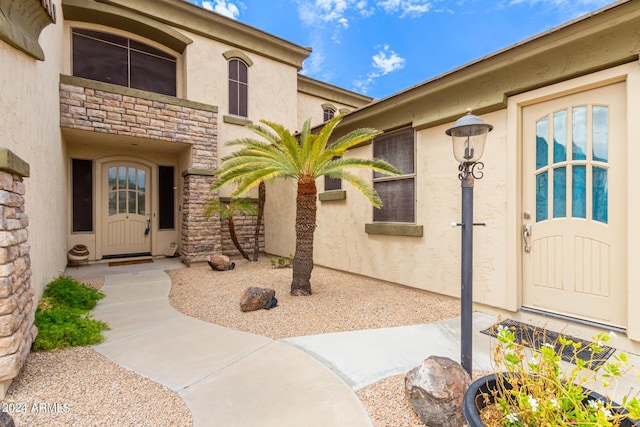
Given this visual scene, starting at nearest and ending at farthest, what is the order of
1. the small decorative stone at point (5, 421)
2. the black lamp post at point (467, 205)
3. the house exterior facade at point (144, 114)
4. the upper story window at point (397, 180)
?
1. the small decorative stone at point (5, 421)
2. the black lamp post at point (467, 205)
3. the upper story window at point (397, 180)
4. the house exterior facade at point (144, 114)

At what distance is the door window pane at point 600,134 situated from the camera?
3.41 meters

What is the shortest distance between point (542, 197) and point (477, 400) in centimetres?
314

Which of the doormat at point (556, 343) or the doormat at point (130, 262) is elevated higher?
the doormat at point (130, 262)

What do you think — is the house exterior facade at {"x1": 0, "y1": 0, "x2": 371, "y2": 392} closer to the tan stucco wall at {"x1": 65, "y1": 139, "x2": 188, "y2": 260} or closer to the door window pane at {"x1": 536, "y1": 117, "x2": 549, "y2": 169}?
the tan stucco wall at {"x1": 65, "y1": 139, "x2": 188, "y2": 260}

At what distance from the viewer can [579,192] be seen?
3588 mm

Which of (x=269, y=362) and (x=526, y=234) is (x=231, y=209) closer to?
(x=269, y=362)

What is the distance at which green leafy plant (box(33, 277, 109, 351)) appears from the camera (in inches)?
130

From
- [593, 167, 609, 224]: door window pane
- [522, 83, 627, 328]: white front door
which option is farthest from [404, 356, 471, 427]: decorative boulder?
[593, 167, 609, 224]: door window pane

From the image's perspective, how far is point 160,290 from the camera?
5.70 m

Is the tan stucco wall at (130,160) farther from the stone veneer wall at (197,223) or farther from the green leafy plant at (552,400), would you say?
the green leafy plant at (552,400)

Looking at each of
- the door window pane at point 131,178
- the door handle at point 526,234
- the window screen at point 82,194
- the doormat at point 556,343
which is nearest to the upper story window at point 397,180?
the door handle at point 526,234

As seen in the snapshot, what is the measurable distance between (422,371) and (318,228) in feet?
18.3

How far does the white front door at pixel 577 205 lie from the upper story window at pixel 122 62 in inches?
353

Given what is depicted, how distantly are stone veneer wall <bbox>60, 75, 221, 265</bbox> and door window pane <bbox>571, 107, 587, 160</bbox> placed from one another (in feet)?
24.7
